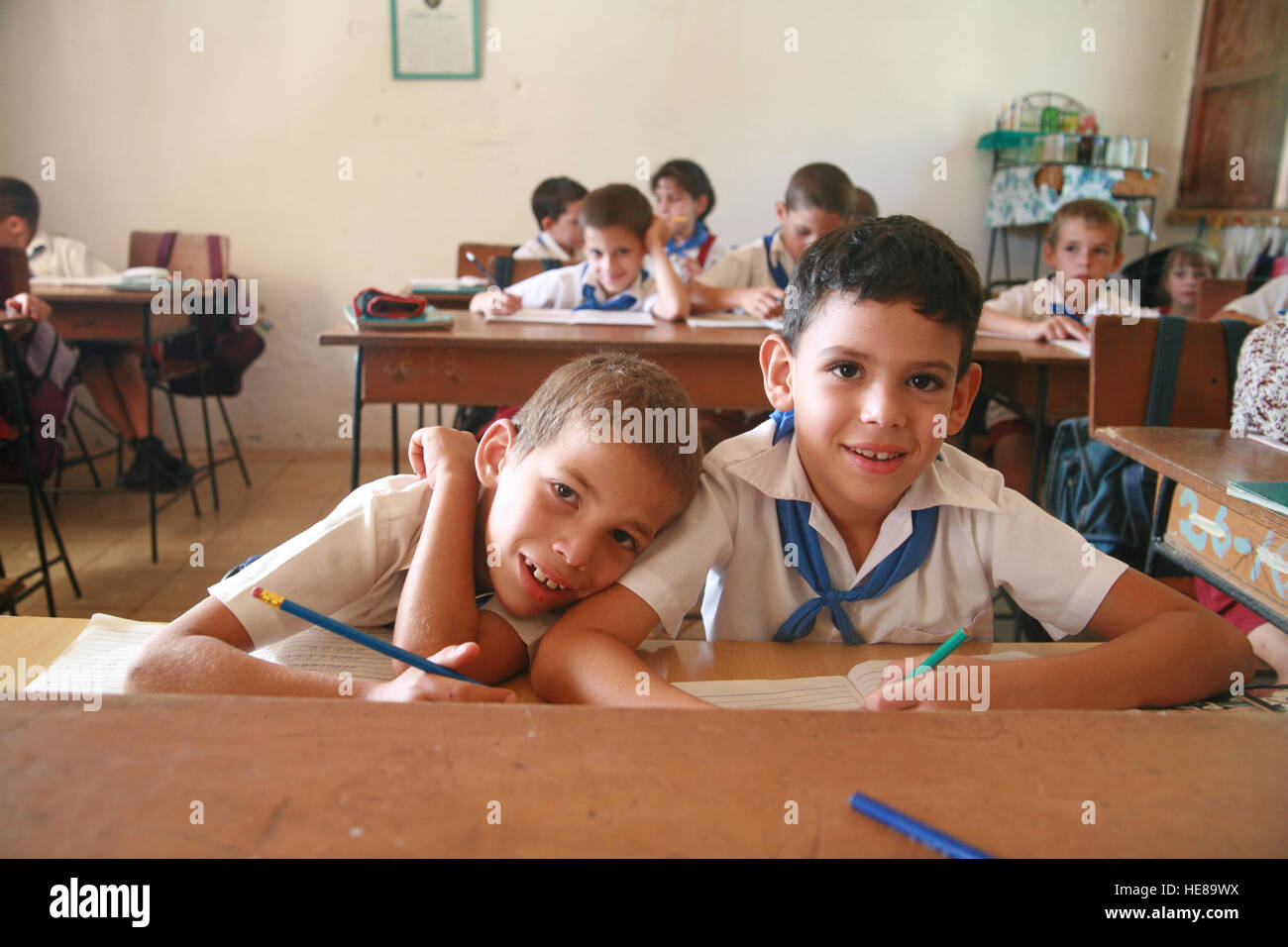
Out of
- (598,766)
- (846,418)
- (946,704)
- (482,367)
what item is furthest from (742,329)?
(598,766)

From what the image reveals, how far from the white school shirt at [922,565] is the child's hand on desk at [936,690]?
8.1 inches

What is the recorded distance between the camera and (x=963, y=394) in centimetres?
108

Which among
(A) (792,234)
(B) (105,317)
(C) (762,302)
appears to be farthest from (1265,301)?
(B) (105,317)

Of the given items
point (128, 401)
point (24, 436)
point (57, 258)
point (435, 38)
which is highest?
point (435, 38)

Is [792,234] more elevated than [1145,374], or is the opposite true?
[792,234]

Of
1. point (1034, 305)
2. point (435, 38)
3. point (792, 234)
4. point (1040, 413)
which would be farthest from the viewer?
point (435, 38)

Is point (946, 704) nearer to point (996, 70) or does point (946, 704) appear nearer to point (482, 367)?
point (482, 367)

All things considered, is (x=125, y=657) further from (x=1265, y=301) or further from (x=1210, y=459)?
(x=1265, y=301)

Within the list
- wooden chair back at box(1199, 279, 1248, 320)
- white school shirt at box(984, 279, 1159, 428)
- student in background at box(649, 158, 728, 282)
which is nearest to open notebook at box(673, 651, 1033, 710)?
white school shirt at box(984, 279, 1159, 428)

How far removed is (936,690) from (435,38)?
456 cm

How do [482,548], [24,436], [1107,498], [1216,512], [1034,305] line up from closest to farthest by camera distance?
[482,548] → [1216,512] → [1107,498] → [24,436] → [1034,305]

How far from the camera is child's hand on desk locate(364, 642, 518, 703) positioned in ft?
2.22

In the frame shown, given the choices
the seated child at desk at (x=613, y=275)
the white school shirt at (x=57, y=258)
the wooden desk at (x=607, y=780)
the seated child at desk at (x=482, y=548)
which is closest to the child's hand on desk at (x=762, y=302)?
the seated child at desk at (x=613, y=275)

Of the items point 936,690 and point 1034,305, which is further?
point 1034,305
